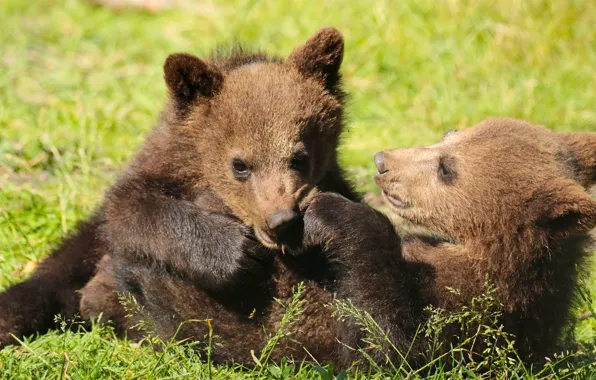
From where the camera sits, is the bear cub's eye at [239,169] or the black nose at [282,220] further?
the bear cub's eye at [239,169]

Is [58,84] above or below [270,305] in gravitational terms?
above

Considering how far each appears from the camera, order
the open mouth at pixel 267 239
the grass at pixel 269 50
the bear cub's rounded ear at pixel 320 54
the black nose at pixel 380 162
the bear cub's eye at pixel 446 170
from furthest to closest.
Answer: the grass at pixel 269 50, the bear cub's rounded ear at pixel 320 54, the black nose at pixel 380 162, the bear cub's eye at pixel 446 170, the open mouth at pixel 267 239

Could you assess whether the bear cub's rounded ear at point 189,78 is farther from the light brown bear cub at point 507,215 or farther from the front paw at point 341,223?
the light brown bear cub at point 507,215

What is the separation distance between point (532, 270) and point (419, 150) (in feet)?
3.76

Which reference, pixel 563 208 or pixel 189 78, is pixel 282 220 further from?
pixel 563 208

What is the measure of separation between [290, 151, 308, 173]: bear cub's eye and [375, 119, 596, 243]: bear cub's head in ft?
1.53

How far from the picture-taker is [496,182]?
5.39 metres

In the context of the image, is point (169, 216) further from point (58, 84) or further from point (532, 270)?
point (58, 84)

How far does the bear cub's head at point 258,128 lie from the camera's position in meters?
5.54

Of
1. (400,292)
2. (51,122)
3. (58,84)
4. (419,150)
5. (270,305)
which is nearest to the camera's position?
(400,292)

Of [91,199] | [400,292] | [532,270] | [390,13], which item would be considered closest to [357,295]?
[400,292]

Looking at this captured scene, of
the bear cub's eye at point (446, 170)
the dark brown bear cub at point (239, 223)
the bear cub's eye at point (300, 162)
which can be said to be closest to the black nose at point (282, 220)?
the dark brown bear cub at point (239, 223)

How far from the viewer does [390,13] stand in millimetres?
12094

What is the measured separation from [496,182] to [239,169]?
60.6 inches
